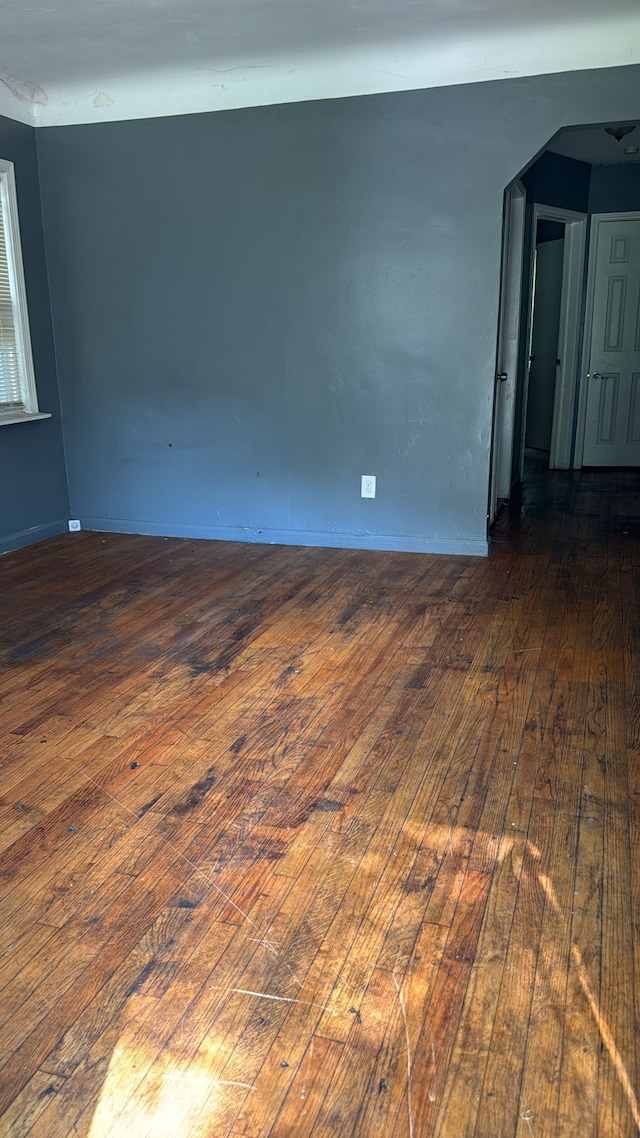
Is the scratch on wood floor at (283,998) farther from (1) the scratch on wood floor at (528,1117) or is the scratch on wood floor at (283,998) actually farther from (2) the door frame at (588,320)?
(2) the door frame at (588,320)

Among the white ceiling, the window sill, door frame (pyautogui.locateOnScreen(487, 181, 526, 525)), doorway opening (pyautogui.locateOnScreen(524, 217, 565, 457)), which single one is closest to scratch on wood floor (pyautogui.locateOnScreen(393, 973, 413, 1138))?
the white ceiling

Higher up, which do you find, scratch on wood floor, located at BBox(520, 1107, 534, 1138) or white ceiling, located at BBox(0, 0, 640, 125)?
white ceiling, located at BBox(0, 0, 640, 125)

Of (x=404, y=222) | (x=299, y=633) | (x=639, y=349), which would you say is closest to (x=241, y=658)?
(x=299, y=633)

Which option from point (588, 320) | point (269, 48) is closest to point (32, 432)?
point (269, 48)

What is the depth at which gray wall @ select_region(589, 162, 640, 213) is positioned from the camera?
7094mm

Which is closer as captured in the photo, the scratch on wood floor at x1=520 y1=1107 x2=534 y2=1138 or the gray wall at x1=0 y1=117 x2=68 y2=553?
the scratch on wood floor at x1=520 y1=1107 x2=534 y2=1138

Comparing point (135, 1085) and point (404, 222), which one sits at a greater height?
point (404, 222)

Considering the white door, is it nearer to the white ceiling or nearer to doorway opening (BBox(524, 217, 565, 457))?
doorway opening (BBox(524, 217, 565, 457))

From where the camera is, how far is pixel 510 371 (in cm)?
607

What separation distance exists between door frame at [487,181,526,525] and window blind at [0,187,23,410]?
120 inches

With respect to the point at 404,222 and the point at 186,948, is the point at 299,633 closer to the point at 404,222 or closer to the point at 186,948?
the point at 186,948

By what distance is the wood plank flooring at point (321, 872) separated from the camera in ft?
4.59

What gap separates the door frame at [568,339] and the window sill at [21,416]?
12.9ft

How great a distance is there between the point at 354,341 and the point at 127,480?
1.77m
